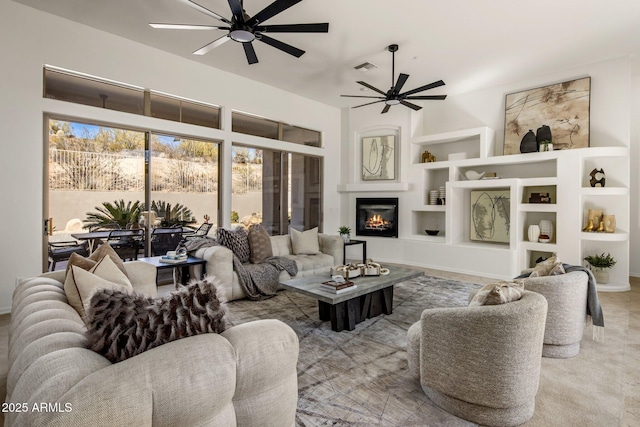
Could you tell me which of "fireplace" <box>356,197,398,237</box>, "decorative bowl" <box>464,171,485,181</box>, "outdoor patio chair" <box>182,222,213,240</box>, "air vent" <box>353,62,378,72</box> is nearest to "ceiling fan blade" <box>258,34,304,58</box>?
"air vent" <box>353,62,378,72</box>

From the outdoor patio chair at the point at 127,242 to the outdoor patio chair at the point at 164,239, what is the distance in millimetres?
172

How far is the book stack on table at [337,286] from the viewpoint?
3146mm

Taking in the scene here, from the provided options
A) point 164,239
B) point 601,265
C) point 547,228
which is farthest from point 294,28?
point 601,265

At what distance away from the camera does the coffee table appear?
3.14 meters

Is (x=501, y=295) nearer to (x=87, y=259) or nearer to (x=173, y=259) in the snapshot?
(x=87, y=259)

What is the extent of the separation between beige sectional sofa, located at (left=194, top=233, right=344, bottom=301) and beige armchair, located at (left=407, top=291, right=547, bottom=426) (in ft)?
7.32

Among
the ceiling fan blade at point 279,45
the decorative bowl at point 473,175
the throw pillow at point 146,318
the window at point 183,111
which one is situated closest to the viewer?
the throw pillow at point 146,318

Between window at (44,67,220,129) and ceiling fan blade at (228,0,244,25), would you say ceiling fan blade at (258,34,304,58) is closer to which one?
ceiling fan blade at (228,0,244,25)

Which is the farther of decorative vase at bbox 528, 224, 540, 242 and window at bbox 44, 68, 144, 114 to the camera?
decorative vase at bbox 528, 224, 540, 242

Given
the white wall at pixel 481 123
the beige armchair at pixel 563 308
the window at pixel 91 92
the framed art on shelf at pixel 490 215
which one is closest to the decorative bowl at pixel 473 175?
the framed art on shelf at pixel 490 215

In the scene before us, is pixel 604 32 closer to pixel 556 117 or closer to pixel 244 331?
pixel 556 117

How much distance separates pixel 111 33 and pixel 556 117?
22.2 ft

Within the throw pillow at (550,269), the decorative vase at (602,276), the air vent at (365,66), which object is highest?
the air vent at (365,66)

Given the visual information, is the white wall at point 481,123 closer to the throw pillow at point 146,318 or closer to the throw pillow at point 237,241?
the throw pillow at point 237,241
